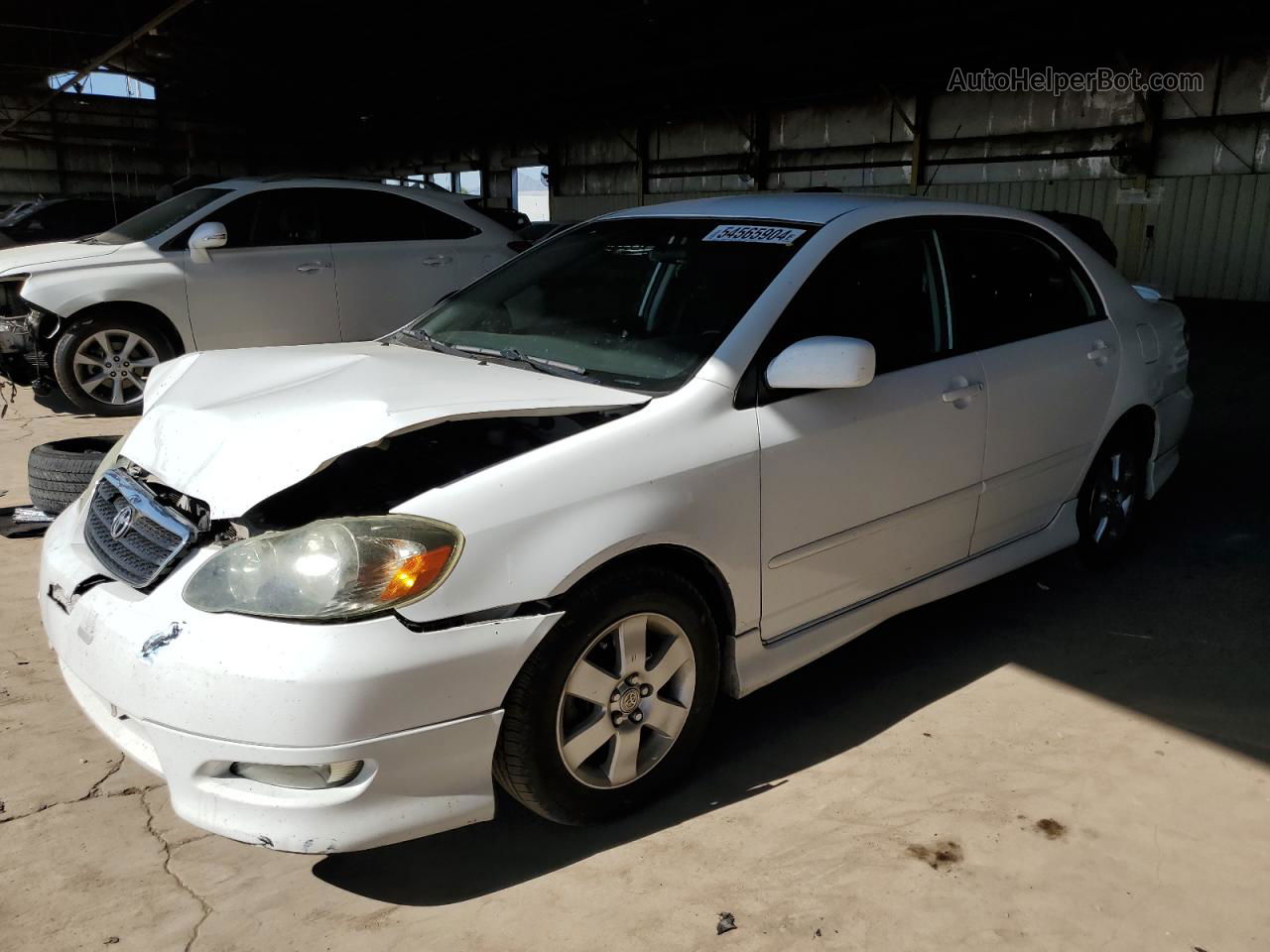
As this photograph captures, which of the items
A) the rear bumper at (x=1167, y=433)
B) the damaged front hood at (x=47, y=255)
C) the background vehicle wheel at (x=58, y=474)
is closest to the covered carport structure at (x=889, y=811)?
the background vehicle wheel at (x=58, y=474)

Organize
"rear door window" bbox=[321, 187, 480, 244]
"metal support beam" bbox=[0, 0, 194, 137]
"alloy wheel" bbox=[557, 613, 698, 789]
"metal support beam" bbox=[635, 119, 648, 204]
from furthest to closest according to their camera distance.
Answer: "metal support beam" bbox=[635, 119, 648, 204], "metal support beam" bbox=[0, 0, 194, 137], "rear door window" bbox=[321, 187, 480, 244], "alloy wheel" bbox=[557, 613, 698, 789]

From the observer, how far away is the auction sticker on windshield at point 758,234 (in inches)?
122

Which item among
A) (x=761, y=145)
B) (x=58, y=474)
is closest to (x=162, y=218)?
(x=58, y=474)

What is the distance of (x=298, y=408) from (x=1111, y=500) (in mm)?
3437

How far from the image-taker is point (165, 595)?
7.21 feet

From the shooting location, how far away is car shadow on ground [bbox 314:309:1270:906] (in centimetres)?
249

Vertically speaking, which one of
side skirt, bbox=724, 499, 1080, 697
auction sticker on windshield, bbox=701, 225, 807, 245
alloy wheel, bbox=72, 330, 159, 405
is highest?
auction sticker on windshield, bbox=701, 225, 807, 245

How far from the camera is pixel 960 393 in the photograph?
3250 mm

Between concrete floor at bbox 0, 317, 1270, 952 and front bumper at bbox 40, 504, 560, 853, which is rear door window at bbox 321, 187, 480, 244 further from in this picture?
front bumper at bbox 40, 504, 560, 853

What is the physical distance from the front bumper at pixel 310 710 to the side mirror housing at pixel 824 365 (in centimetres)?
96

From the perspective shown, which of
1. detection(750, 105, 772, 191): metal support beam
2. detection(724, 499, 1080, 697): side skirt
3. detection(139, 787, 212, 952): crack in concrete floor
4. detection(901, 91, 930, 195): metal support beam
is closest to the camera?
detection(139, 787, 212, 952): crack in concrete floor

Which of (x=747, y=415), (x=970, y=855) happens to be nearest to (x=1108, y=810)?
(x=970, y=855)

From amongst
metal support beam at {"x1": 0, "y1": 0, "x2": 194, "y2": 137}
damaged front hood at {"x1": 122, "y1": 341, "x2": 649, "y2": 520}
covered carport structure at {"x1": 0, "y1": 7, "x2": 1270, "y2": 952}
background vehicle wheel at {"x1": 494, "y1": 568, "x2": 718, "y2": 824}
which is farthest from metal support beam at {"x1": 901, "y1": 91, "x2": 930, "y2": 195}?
background vehicle wheel at {"x1": 494, "y1": 568, "x2": 718, "y2": 824}

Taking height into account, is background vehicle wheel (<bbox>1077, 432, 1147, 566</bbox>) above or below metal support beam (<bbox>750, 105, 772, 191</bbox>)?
below
